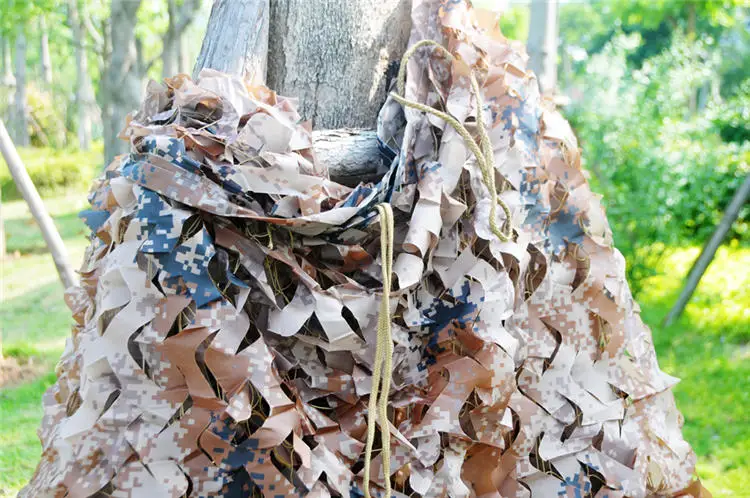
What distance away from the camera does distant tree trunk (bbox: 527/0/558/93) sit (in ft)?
18.2

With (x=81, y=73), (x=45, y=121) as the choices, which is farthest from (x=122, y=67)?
(x=81, y=73)

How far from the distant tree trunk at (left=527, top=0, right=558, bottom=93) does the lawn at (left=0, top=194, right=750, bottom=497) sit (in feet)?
7.32

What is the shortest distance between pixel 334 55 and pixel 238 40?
0.26 m

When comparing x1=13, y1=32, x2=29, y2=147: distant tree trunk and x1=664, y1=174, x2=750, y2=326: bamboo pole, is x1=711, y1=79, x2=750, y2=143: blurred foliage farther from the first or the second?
x1=13, y1=32, x2=29, y2=147: distant tree trunk

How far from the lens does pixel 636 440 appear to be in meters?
1.80

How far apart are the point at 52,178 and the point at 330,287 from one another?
1228 centimetres

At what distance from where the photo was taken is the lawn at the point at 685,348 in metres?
3.61

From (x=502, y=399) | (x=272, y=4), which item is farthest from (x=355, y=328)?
(x=272, y=4)

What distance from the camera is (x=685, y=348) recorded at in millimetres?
5547

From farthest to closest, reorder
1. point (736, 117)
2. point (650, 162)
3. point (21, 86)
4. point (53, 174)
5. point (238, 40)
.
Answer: point (21, 86)
point (53, 174)
point (736, 117)
point (650, 162)
point (238, 40)

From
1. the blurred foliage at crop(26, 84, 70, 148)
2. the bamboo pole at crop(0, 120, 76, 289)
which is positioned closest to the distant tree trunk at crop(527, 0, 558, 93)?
the bamboo pole at crop(0, 120, 76, 289)

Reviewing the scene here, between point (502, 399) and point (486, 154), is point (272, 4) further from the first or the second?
point (502, 399)

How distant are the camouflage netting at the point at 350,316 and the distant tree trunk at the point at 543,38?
3.89 meters

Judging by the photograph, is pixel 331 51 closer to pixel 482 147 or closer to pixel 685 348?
pixel 482 147
